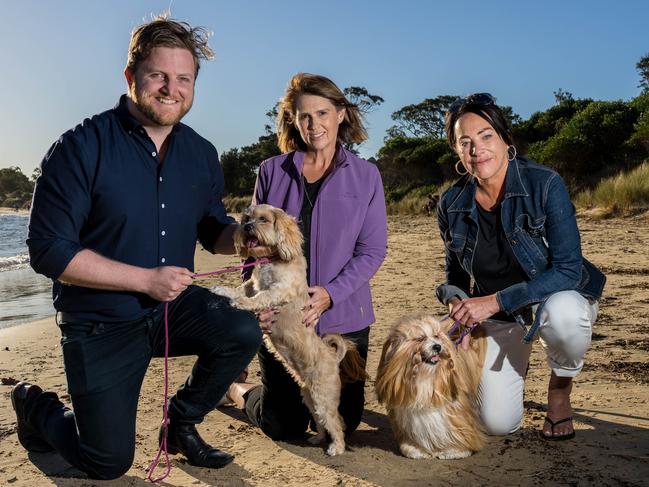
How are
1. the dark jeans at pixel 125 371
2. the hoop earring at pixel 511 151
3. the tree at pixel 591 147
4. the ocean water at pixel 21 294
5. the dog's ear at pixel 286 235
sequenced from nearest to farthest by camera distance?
the dark jeans at pixel 125 371 → the dog's ear at pixel 286 235 → the hoop earring at pixel 511 151 → the ocean water at pixel 21 294 → the tree at pixel 591 147

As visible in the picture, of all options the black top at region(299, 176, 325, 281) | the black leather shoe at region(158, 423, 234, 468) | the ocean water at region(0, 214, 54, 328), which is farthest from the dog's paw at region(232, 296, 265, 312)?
the ocean water at region(0, 214, 54, 328)

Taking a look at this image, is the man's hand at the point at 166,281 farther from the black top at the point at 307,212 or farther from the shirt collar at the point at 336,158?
the shirt collar at the point at 336,158

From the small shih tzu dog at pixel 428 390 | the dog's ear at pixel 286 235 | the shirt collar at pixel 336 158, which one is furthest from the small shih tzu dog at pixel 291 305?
the shirt collar at pixel 336 158

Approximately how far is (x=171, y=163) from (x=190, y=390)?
1274mm

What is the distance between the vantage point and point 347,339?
4316 millimetres

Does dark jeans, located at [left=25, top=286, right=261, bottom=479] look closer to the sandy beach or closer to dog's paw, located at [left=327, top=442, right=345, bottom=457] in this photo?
the sandy beach

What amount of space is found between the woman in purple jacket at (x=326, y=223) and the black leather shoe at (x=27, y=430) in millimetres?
1275

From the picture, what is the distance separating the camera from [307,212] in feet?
14.4

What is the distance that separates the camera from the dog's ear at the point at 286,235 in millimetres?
3916

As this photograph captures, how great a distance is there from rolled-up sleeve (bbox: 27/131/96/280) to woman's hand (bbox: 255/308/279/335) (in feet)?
3.63

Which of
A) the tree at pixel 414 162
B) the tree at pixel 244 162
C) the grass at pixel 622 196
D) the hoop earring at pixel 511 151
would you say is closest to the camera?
the hoop earring at pixel 511 151

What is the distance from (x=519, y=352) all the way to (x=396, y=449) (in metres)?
1.00

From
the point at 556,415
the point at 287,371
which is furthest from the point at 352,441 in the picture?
the point at 556,415

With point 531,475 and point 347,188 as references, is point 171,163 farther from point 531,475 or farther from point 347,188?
point 531,475
